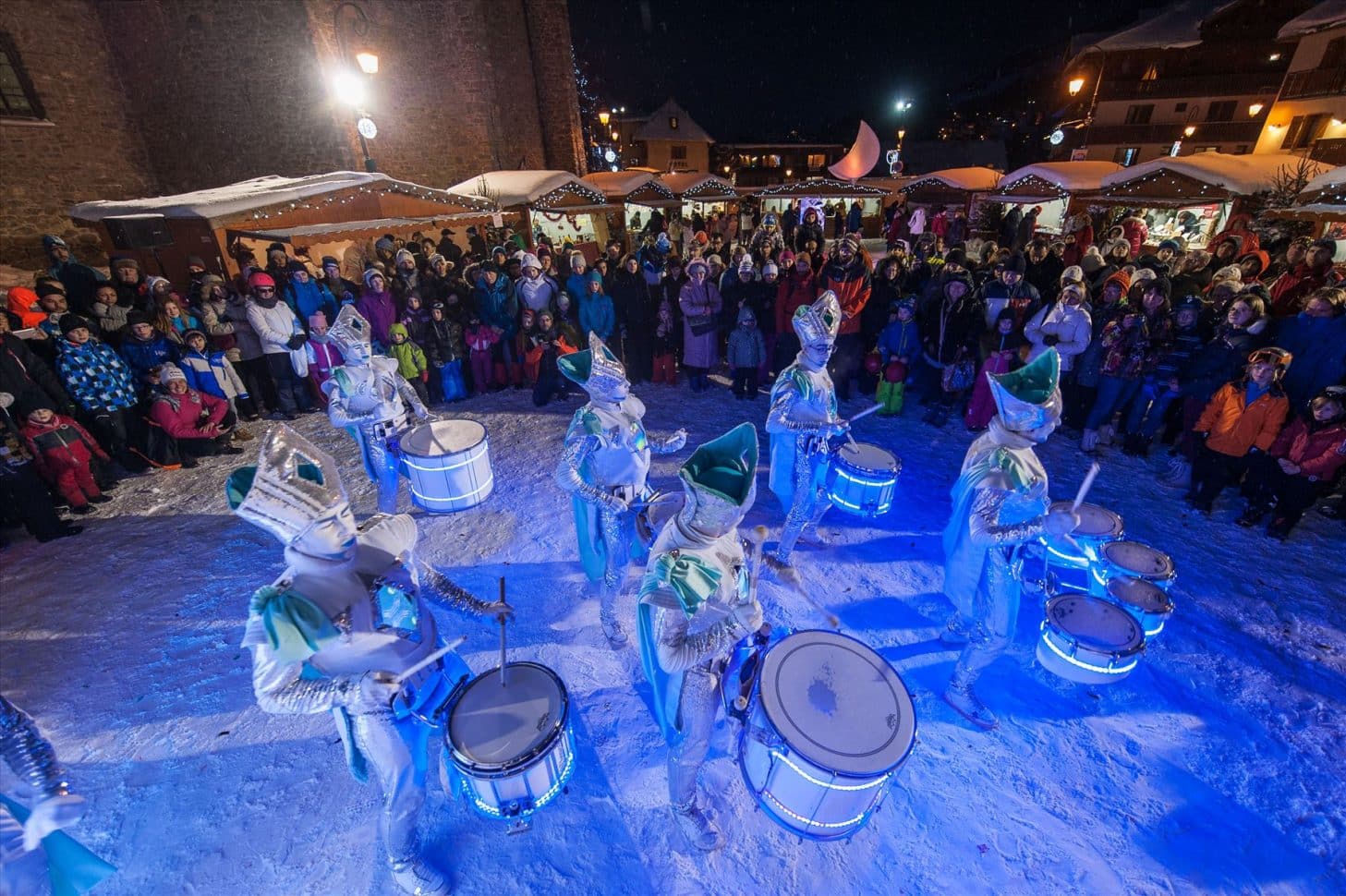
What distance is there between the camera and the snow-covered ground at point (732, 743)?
300cm

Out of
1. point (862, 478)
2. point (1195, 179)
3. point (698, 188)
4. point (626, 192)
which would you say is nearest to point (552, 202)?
point (626, 192)

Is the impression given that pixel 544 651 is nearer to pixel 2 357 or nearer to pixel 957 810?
pixel 957 810

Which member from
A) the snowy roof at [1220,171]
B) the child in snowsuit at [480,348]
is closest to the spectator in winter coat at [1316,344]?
the snowy roof at [1220,171]

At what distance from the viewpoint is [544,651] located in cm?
429

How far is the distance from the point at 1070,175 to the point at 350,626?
18750 millimetres

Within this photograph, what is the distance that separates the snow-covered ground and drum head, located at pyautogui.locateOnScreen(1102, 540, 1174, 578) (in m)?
0.81

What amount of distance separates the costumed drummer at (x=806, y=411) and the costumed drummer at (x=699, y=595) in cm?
188

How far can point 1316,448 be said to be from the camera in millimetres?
5039

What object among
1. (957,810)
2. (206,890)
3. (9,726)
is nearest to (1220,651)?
(957,810)

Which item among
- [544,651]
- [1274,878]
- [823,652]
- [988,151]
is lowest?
[1274,878]

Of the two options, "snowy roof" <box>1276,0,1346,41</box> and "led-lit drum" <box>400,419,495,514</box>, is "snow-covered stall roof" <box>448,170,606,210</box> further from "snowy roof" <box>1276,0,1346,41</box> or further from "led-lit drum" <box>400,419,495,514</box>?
"snowy roof" <box>1276,0,1346,41</box>

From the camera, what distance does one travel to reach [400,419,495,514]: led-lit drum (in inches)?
Result: 185

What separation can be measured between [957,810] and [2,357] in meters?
9.33

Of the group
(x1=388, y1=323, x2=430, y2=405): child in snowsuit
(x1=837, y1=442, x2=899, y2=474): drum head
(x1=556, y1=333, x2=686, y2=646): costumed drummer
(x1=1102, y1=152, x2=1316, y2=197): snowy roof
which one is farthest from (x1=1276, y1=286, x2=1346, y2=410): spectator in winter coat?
(x1=388, y1=323, x2=430, y2=405): child in snowsuit
